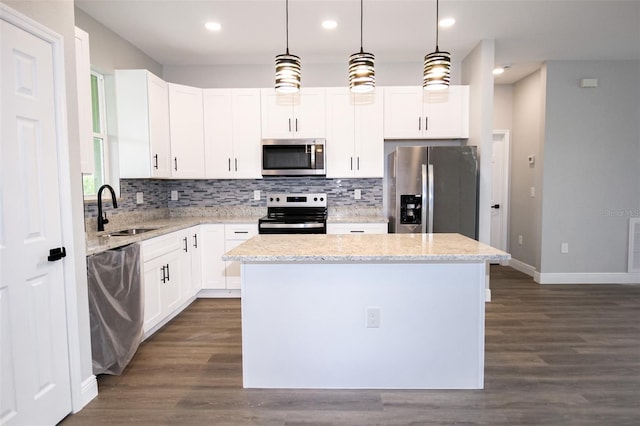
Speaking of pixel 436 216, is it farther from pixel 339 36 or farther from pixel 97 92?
pixel 97 92

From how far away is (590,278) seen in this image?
178 inches

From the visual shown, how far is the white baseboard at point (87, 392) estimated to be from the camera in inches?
79.2

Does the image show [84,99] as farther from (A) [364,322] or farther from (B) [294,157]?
(A) [364,322]

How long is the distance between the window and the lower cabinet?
1.08m

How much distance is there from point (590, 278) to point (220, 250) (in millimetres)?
4589

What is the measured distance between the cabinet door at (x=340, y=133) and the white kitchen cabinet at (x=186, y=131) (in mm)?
1484

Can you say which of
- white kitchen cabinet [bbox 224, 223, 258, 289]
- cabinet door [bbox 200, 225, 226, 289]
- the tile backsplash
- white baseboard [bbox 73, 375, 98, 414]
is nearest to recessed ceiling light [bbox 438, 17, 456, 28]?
the tile backsplash

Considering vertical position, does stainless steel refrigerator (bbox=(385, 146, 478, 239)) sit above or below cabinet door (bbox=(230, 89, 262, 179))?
below

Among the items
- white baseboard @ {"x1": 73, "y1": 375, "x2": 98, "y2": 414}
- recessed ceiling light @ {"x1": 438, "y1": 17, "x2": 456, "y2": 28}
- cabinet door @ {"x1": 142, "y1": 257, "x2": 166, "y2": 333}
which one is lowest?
white baseboard @ {"x1": 73, "y1": 375, "x2": 98, "y2": 414}

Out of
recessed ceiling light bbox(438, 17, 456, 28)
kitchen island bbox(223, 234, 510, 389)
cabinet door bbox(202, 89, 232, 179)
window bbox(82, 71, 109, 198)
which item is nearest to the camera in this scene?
kitchen island bbox(223, 234, 510, 389)

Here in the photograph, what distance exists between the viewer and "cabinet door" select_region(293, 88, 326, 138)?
4.10 meters

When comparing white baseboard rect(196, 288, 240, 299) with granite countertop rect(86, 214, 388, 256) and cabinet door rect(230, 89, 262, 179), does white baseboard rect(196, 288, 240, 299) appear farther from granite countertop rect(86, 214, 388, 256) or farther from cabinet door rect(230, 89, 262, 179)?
cabinet door rect(230, 89, 262, 179)

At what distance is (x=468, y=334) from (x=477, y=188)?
7.00ft

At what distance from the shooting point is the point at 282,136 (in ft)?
13.6
